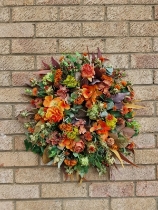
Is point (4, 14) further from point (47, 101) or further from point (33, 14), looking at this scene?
point (47, 101)

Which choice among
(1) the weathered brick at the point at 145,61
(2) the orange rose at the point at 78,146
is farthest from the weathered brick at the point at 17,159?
(1) the weathered brick at the point at 145,61

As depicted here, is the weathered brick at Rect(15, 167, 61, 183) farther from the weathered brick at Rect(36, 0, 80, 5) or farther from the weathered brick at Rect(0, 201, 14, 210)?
the weathered brick at Rect(36, 0, 80, 5)

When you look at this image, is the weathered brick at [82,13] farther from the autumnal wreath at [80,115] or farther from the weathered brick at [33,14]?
the autumnal wreath at [80,115]

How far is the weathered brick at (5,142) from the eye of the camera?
6.02 feet

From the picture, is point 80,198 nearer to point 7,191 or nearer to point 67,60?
→ point 7,191

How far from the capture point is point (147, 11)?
1888 millimetres

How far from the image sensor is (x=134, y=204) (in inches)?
73.0

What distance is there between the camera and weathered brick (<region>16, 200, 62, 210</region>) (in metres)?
1.83

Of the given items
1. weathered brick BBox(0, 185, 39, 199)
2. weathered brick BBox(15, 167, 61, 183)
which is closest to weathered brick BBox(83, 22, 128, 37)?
weathered brick BBox(15, 167, 61, 183)

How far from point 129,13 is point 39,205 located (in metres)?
1.08

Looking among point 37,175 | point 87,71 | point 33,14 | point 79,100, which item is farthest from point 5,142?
point 33,14

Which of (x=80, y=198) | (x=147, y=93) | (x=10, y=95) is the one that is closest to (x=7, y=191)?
(x=80, y=198)

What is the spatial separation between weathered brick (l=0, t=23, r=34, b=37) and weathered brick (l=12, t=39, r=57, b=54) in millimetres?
31

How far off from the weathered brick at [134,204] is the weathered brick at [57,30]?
87 cm
